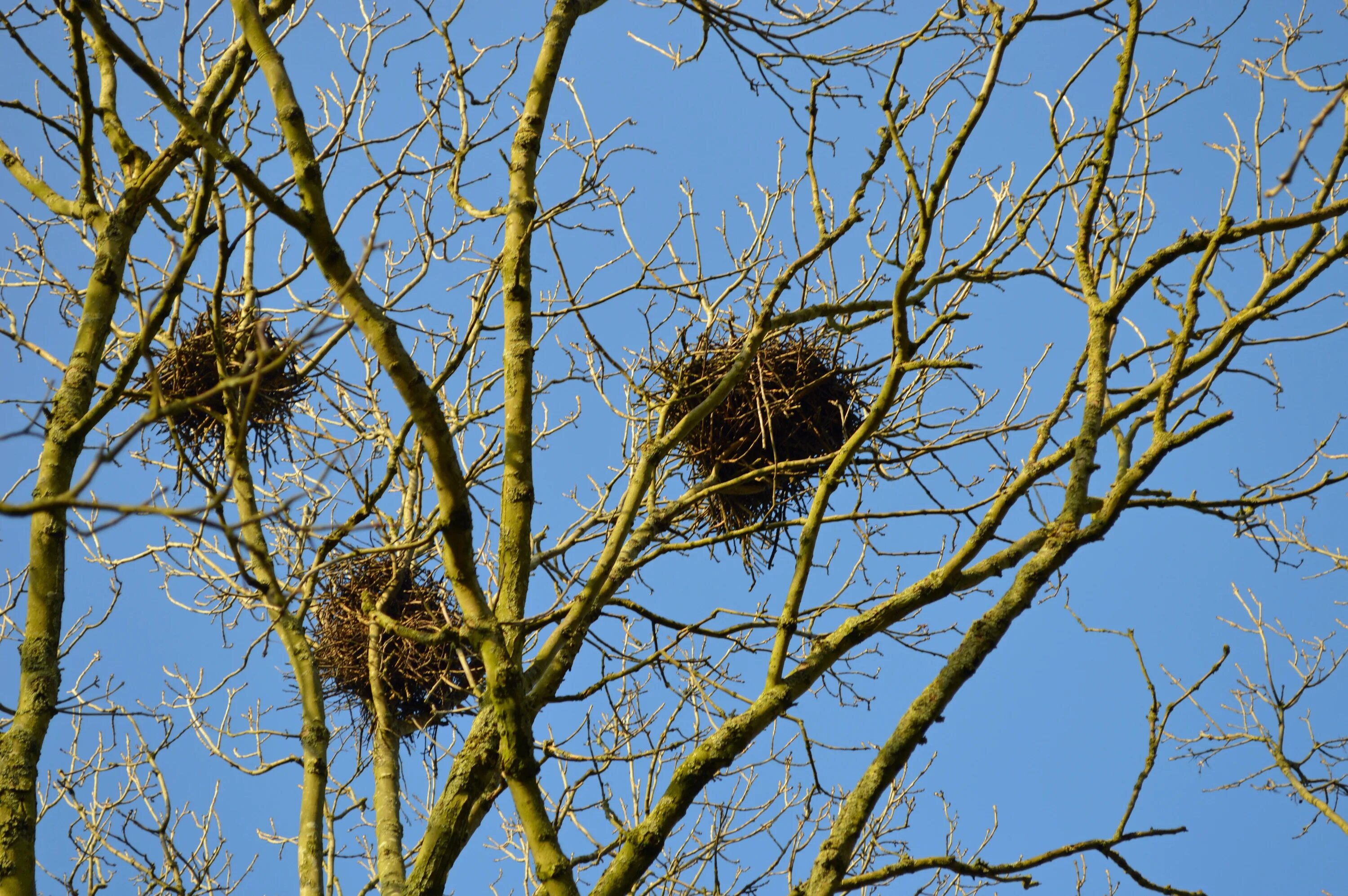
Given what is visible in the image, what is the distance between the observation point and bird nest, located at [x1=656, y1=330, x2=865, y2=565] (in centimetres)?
366

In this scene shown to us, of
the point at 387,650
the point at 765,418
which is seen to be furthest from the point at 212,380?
the point at 765,418

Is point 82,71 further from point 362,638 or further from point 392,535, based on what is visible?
point 362,638

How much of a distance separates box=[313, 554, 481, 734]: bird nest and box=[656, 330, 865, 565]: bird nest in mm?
1320

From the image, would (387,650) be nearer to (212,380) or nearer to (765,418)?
(212,380)

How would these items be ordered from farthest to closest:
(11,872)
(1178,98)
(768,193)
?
(768,193) < (1178,98) < (11,872)

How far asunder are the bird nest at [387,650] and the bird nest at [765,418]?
1.32 m

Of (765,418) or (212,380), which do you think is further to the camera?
(212,380)

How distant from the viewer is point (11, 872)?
2010 mm

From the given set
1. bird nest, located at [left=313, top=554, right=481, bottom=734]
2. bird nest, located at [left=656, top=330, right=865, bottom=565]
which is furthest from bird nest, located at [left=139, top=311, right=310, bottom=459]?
bird nest, located at [left=656, top=330, right=865, bottom=565]

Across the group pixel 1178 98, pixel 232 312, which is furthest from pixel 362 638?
pixel 1178 98

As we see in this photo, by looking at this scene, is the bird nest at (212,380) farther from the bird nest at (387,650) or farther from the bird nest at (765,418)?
the bird nest at (765,418)

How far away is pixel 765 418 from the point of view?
362cm

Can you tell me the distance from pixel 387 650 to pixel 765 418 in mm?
2043

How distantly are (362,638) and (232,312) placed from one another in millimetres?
1453
